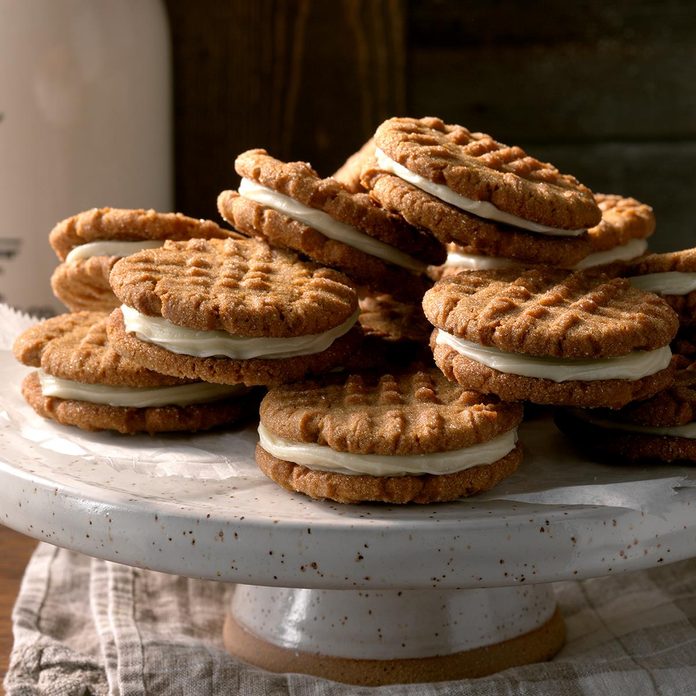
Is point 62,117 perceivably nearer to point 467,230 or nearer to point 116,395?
point 116,395

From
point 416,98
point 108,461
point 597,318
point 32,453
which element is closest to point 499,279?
point 597,318

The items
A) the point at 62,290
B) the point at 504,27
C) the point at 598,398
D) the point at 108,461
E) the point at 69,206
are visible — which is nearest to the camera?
the point at 598,398

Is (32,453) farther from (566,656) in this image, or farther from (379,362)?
(566,656)

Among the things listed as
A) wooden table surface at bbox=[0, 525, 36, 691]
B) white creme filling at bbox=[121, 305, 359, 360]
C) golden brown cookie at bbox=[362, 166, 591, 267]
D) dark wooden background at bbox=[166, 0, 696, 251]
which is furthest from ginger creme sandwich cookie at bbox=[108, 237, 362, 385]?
dark wooden background at bbox=[166, 0, 696, 251]

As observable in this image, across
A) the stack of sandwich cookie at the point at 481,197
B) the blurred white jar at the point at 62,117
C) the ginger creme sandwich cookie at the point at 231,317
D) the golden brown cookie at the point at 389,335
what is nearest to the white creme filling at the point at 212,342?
the ginger creme sandwich cookie at the point at 231,317

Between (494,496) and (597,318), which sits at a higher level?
(597,318)

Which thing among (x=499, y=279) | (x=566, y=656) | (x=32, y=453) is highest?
(x=499, y=279)
